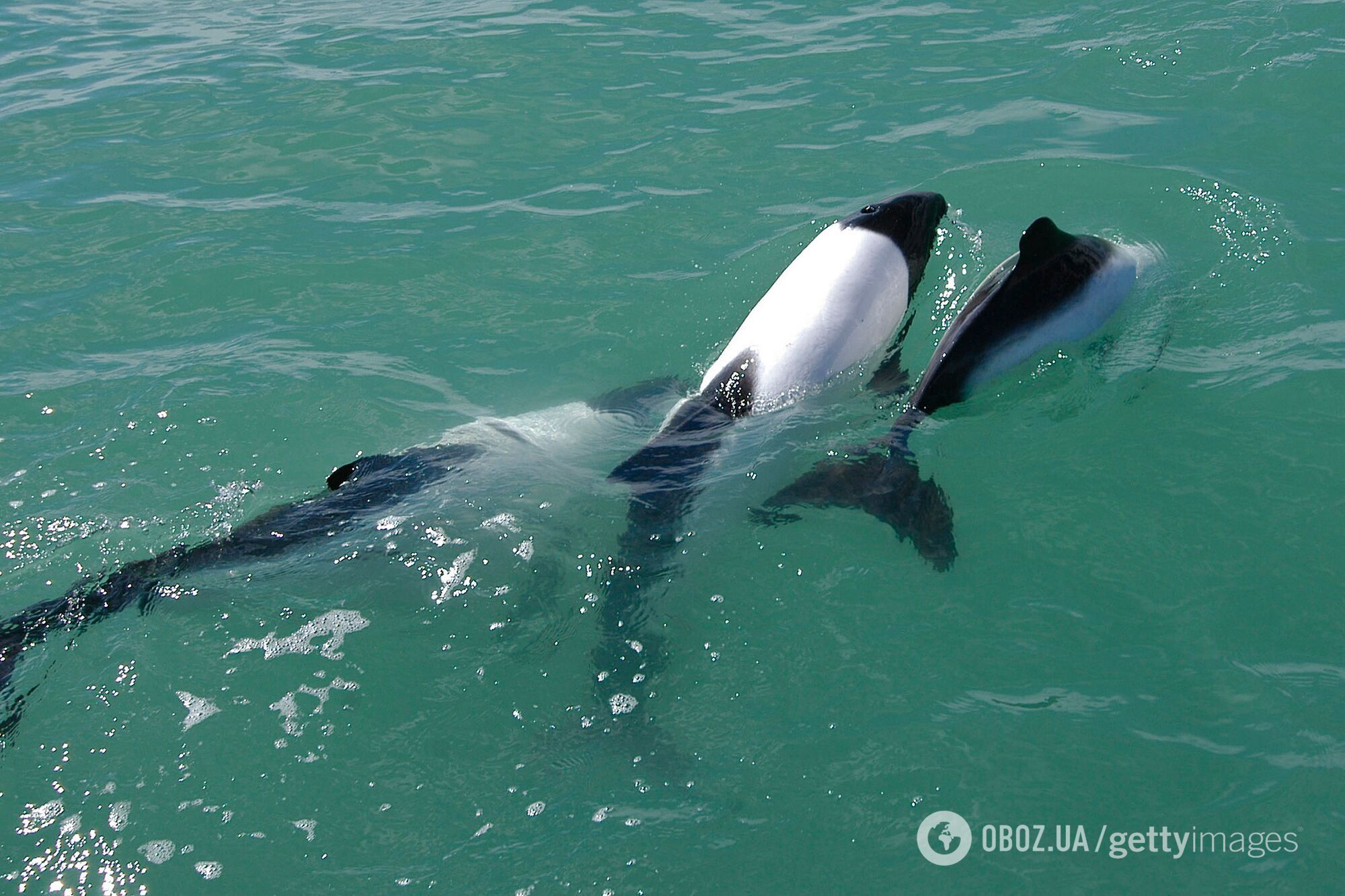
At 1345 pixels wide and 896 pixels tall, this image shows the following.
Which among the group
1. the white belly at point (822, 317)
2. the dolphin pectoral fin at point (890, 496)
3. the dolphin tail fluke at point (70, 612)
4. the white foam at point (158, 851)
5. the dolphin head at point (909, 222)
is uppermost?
the dolphin head at point (909, 222)

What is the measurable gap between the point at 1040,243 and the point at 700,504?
319 centimetres

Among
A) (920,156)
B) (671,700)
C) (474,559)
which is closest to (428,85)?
(920,156)

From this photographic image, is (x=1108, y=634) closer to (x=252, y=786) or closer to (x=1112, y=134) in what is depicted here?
(x=252, y=786)

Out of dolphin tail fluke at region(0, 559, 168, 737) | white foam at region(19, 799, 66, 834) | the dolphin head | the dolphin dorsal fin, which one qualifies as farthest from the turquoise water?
the dolphin dorsal fin

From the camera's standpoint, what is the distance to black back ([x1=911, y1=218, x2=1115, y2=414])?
741 cm

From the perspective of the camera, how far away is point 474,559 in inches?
258

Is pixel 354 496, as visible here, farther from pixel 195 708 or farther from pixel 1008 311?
pixel 1008 311

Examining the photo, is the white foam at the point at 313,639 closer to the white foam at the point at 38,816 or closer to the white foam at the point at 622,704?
the white foam at the point at 38,816

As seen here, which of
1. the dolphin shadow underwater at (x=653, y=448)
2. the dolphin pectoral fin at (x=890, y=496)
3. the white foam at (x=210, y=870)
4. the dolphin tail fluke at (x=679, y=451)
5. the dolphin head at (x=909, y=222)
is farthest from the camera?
the dolphin head at (x=909, y=222)

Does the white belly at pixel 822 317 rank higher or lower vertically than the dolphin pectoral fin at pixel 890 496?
higher

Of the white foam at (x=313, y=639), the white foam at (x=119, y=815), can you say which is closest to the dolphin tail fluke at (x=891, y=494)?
the white foam at (x=313, y=639)

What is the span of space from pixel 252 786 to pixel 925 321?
6.32 m

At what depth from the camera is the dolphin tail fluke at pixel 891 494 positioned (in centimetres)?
636

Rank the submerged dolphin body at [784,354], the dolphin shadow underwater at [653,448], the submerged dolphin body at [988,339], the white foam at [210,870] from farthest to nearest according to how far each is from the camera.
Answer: the submerged dolphin body at [988,339]
the submerged dolphin body at [784,354]
the dolphin shadow underwater at [653,448]
the white foam at [210,870]
